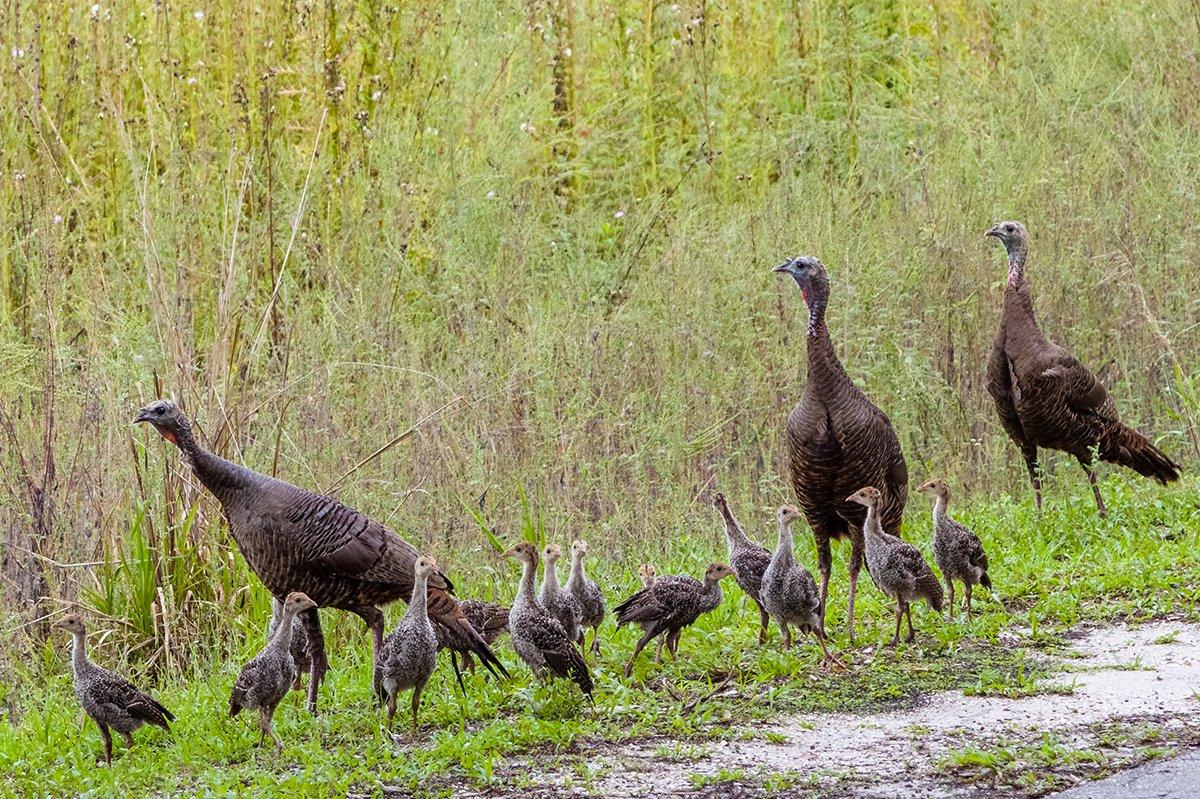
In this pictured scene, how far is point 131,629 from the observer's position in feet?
25.2

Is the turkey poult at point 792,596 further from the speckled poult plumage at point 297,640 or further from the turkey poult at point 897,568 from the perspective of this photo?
the speckled poult plumage at point 297,640

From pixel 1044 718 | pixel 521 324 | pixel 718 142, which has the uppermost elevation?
pixel 718 142

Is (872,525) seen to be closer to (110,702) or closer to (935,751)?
(935,751)

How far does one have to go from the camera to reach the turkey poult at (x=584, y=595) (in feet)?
23.7

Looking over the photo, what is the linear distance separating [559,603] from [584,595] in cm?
22

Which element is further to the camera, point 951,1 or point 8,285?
point 951,1

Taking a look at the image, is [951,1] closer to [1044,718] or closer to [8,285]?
[8,285]

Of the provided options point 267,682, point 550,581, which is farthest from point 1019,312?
point 267,682

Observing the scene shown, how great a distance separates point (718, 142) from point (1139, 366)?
387cm

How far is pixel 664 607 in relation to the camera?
6.91 metres

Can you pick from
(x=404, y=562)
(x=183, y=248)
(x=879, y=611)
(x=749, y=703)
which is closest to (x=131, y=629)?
(x=404, y=562)

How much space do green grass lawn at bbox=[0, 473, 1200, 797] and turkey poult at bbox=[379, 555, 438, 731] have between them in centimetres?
17

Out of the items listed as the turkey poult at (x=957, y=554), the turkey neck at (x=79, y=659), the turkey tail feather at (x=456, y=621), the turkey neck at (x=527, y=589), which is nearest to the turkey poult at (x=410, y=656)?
the turkey tail feather at (x=456, y=621)

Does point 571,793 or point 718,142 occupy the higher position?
point 718,142
